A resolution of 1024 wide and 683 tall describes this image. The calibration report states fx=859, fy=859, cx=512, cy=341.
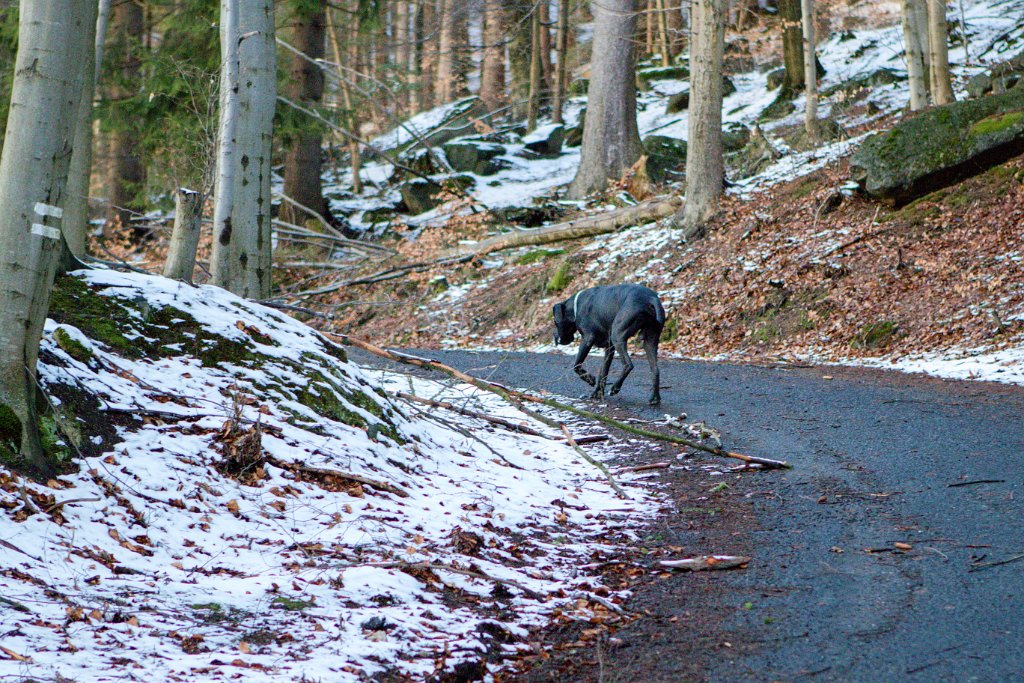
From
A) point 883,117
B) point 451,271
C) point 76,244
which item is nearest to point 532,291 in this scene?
point 451,271

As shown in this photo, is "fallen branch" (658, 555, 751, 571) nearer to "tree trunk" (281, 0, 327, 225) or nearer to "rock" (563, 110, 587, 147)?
"tree trunk" (281, 0, 327, 225)

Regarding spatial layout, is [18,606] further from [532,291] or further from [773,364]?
[532,291]

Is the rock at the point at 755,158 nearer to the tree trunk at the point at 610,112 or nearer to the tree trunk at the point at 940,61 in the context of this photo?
the tree trunk at the point at 610,112

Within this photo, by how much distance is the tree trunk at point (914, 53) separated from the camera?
1714 cm

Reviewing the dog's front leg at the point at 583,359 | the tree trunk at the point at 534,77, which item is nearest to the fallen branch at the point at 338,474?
the dog's front leg at the point at 583,359

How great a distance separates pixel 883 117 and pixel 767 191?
18.5 feet

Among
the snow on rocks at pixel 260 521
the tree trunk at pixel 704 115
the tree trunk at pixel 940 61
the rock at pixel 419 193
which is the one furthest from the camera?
the rock at pixel 419 193

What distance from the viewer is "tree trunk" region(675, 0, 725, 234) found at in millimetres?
15969

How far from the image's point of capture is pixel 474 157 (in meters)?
27.4

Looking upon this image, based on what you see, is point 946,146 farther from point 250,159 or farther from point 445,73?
point 445,73

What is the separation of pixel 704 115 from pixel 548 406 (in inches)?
351

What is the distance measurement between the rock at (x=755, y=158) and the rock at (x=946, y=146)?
18.7ft

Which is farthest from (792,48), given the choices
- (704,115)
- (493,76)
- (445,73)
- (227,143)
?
(227,143)

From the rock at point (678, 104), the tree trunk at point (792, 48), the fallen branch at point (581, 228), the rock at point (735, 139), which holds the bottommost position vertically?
the fallen branch at point (581, 228)
